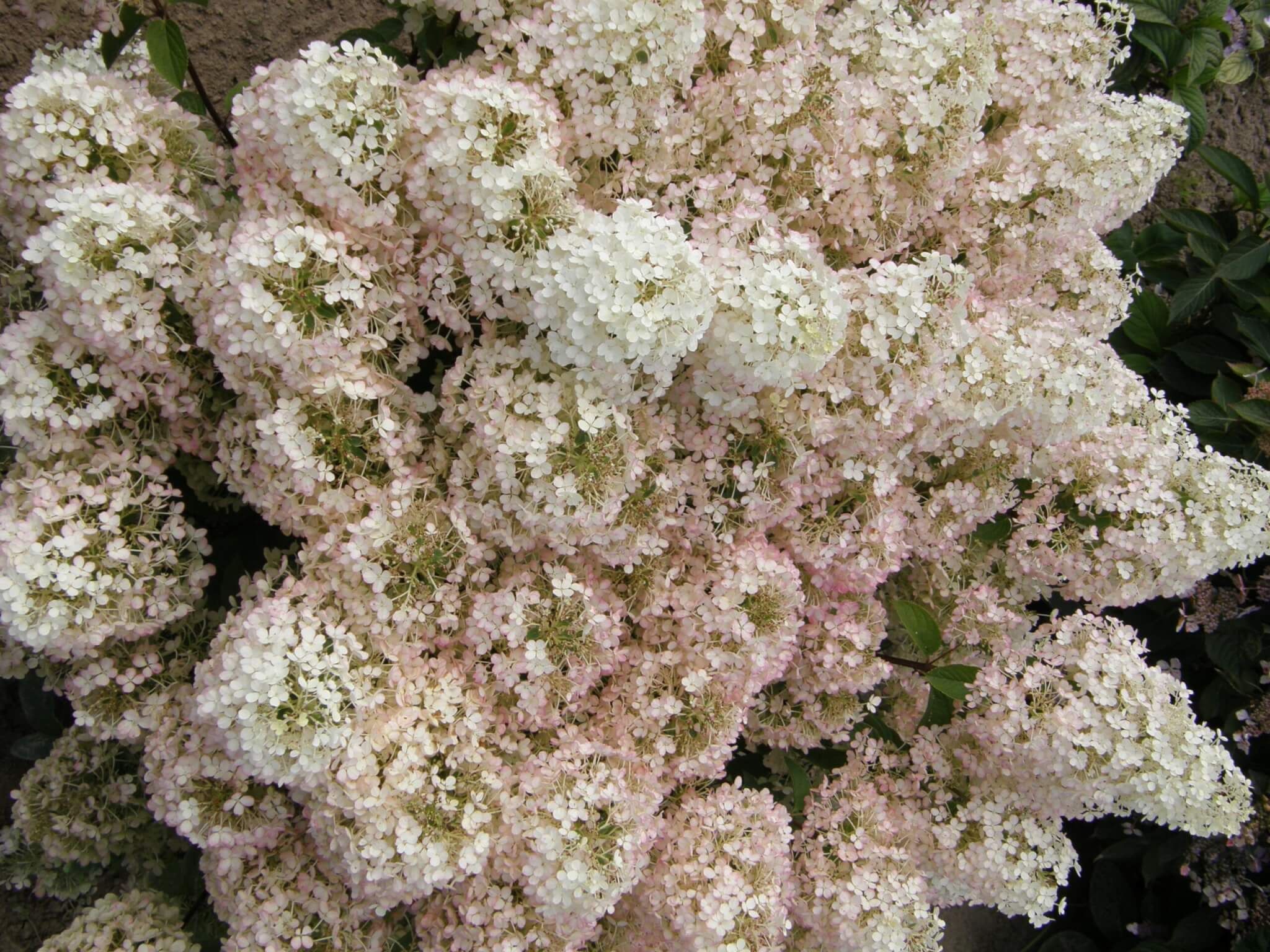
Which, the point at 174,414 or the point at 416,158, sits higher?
the point at 416,158

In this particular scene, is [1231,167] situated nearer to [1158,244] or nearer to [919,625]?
[1158,244]

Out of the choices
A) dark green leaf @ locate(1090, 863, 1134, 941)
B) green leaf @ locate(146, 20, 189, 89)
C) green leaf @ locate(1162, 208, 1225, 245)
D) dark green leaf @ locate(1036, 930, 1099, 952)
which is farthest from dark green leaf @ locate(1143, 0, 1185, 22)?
dark green leaf @ locate(1036, 930, 1099, 952)

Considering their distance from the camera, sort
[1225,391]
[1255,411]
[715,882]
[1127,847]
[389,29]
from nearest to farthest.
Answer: [715,882], [389,29], [1255,411], [1225,391], [1127,847]

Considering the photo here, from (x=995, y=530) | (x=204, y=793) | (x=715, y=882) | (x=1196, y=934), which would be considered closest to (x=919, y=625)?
(x=995, y=530)

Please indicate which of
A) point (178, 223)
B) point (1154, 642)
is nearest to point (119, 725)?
point (178, 223)

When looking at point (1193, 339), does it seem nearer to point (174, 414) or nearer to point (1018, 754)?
point (1018, 754)

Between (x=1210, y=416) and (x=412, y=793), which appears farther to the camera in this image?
(x=1210, y=416)

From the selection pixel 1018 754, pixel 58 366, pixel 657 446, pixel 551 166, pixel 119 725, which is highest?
pixel 551 166

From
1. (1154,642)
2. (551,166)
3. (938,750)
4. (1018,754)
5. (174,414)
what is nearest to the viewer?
(551,166)
